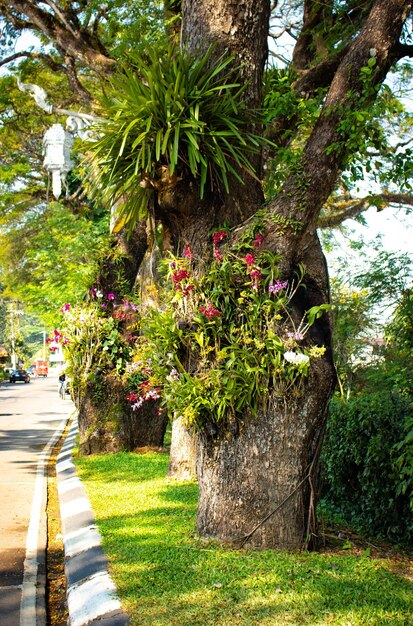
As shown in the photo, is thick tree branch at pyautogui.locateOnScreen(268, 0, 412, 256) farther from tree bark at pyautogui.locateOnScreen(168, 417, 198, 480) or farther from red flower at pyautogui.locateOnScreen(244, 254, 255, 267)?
tree bark at pyautogui.locateOnScreen(168, 417, 198, 480)

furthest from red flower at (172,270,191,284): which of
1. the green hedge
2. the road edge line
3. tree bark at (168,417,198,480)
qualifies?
Answer: tree bark at (168,417,198,480)

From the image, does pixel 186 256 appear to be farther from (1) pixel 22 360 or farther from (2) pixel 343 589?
(1) pixel 22 360

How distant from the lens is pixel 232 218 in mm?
6375

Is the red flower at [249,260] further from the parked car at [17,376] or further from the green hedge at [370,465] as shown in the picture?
the parked car at [17,376]

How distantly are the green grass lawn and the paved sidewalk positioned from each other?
0.30 feet

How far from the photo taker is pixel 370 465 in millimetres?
6457

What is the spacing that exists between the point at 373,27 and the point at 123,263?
7.71 m

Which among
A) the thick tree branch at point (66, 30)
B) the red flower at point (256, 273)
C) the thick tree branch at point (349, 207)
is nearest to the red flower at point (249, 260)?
the red flower at point (256, 273)

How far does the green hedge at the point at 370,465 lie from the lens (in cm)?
624

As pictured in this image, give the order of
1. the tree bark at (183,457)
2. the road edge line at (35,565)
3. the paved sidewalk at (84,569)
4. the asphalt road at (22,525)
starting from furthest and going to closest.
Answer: the tree bark at (183,457)
the asphalt road at (22,525)
the road edge line at (35,565)
the paved sidewalk at (84,569)

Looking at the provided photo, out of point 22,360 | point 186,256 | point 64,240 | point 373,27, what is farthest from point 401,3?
point 22,360

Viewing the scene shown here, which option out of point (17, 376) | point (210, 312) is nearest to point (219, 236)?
point (210, 312)

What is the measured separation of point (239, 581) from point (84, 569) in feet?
5.01

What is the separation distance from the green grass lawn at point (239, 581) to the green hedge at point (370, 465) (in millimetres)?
501
